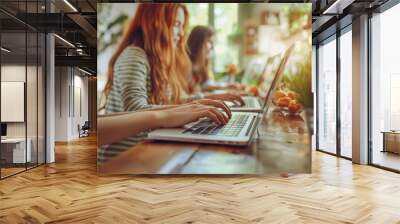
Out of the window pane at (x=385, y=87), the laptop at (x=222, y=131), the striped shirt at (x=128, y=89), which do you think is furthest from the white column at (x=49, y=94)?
the window pane at (x=385, y=87)

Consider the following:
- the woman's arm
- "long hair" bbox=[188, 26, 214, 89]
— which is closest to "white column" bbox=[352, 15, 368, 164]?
"long hair" bbox=[188, 26, 214, 89]

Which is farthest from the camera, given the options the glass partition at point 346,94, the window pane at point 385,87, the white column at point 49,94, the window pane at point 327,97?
the window pane at point 327,97

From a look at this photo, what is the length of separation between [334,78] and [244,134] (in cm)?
469

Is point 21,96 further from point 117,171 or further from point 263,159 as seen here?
point 263,159

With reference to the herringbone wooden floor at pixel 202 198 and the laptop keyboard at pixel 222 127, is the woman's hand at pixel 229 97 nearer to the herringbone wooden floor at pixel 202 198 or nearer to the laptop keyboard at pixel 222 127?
the laptop keyboard at pixel 222 127

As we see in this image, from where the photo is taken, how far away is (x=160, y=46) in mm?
5875

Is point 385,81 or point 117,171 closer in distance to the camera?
point 117,171

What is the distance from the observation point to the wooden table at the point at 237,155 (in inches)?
227

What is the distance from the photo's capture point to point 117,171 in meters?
5.85

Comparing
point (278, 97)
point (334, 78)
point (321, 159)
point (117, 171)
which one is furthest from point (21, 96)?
point (334, 78)

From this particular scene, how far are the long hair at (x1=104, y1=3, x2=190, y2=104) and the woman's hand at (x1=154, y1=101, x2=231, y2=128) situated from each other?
0.18 meters

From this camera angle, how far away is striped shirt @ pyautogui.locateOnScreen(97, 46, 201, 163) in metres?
5.77

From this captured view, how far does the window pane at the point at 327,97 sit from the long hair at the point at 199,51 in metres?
4.70

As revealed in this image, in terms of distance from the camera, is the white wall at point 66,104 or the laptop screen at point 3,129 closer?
the laptop screen at point 3,129
